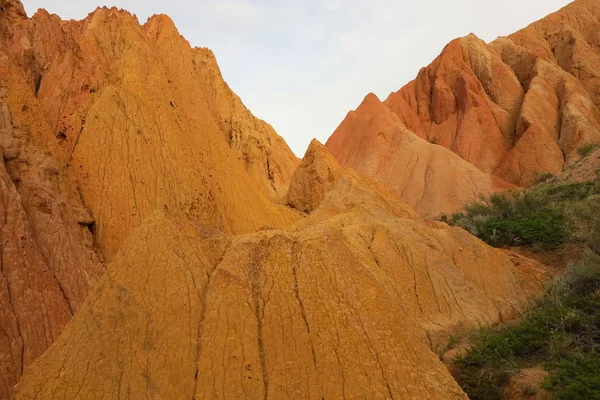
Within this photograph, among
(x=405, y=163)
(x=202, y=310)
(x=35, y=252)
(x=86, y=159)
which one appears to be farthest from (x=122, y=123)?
(x=405, y=163)

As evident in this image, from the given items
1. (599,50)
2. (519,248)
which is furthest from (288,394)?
(599,50)

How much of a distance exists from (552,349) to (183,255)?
5384mm

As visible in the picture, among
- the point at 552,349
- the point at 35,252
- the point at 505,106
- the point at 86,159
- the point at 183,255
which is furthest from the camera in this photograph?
the point at 505,106

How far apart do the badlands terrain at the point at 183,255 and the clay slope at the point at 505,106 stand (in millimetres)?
13612

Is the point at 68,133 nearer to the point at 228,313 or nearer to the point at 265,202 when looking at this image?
the point at 265,202

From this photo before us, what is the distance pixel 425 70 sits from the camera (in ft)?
166

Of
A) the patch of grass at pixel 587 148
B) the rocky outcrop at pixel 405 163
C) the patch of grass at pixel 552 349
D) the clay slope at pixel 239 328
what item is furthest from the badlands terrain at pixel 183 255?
the rocky outcrop at pixel 405 163

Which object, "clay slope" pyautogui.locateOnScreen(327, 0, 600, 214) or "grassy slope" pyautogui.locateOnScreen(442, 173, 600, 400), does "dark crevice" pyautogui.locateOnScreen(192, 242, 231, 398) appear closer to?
"grassy slope" pyautogui.locateOnScreen(442, 173, 600, 400)

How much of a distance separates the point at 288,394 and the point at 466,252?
23.4 feet

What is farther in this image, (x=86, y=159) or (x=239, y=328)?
(x=86, y=159)

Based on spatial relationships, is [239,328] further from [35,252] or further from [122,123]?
[122,123]

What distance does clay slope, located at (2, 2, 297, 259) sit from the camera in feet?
44.0

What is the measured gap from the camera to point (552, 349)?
25.7 feet

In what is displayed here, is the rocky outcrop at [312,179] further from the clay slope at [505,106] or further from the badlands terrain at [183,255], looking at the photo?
the clay slope at [505,106]
